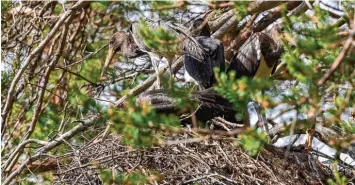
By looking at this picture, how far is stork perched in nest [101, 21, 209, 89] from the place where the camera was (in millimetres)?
4263

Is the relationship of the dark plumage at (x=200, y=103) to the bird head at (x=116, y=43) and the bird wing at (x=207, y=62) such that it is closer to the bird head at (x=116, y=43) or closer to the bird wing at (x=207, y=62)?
the bird wing at (x=207, y=62)

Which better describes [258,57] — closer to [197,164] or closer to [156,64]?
[156,64]

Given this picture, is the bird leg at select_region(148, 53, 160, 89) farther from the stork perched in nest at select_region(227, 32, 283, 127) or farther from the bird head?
the bird head

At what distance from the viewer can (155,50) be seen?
12.4 ft

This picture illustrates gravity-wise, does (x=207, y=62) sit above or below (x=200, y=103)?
above

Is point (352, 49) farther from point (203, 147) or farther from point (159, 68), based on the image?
point (159, 68)

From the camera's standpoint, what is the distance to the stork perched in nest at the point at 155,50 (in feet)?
14.0

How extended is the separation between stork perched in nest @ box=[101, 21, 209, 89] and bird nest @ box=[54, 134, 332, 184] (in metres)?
0.49

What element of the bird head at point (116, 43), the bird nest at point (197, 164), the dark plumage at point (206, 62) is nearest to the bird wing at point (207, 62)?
the dark plumage at point (206, 62)

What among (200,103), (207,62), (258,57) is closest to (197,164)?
(200,103)

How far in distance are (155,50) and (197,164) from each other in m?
0.58

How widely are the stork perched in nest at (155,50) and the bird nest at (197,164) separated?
49 centimetres

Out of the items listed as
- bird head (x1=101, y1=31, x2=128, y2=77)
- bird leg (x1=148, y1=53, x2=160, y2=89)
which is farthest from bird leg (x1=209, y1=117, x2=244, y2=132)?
bird head (x1=101, y1=31, x2=128, y2=77)

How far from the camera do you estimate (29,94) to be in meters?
6.21
